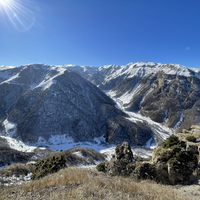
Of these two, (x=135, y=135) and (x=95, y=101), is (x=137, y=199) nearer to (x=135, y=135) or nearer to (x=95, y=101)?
(x=135, y=135)

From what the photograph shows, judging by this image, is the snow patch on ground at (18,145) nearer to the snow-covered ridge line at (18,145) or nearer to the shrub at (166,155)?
the snow-covered ridge line at (18,145)

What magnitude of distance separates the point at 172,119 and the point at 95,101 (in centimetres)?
6547

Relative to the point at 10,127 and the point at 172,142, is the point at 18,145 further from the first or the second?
the point at 172,142

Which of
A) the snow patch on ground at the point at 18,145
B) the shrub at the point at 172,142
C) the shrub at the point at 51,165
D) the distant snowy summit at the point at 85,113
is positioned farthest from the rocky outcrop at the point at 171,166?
the distant snowy summit at the point at 85,113

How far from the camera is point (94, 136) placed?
2719 inches

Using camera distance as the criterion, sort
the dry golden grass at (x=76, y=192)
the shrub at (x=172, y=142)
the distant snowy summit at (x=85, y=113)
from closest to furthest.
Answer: the dry golden grass at (x=76, y=192)
the shrub at (x=172, y=142)
the distant snowy summit at (x=85, y=113)

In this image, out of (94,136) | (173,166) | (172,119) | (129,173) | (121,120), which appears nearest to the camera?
(173,166)

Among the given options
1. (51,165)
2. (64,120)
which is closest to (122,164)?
(51,165)

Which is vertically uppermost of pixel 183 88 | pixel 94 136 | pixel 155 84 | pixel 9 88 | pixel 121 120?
pixel 155 84

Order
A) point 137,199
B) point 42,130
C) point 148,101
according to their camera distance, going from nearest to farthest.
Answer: point 137,199 < point 42,130 < point 148,101

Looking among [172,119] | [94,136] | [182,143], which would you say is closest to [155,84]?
[172,119]

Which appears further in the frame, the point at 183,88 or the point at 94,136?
the point at 183,88

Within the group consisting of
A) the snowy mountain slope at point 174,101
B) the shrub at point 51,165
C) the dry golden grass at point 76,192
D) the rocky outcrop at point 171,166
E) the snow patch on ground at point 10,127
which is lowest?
the snow patch on ground at point 10,127

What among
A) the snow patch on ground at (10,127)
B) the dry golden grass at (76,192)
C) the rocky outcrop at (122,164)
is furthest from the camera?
the snow patch on ground at (10,127)
